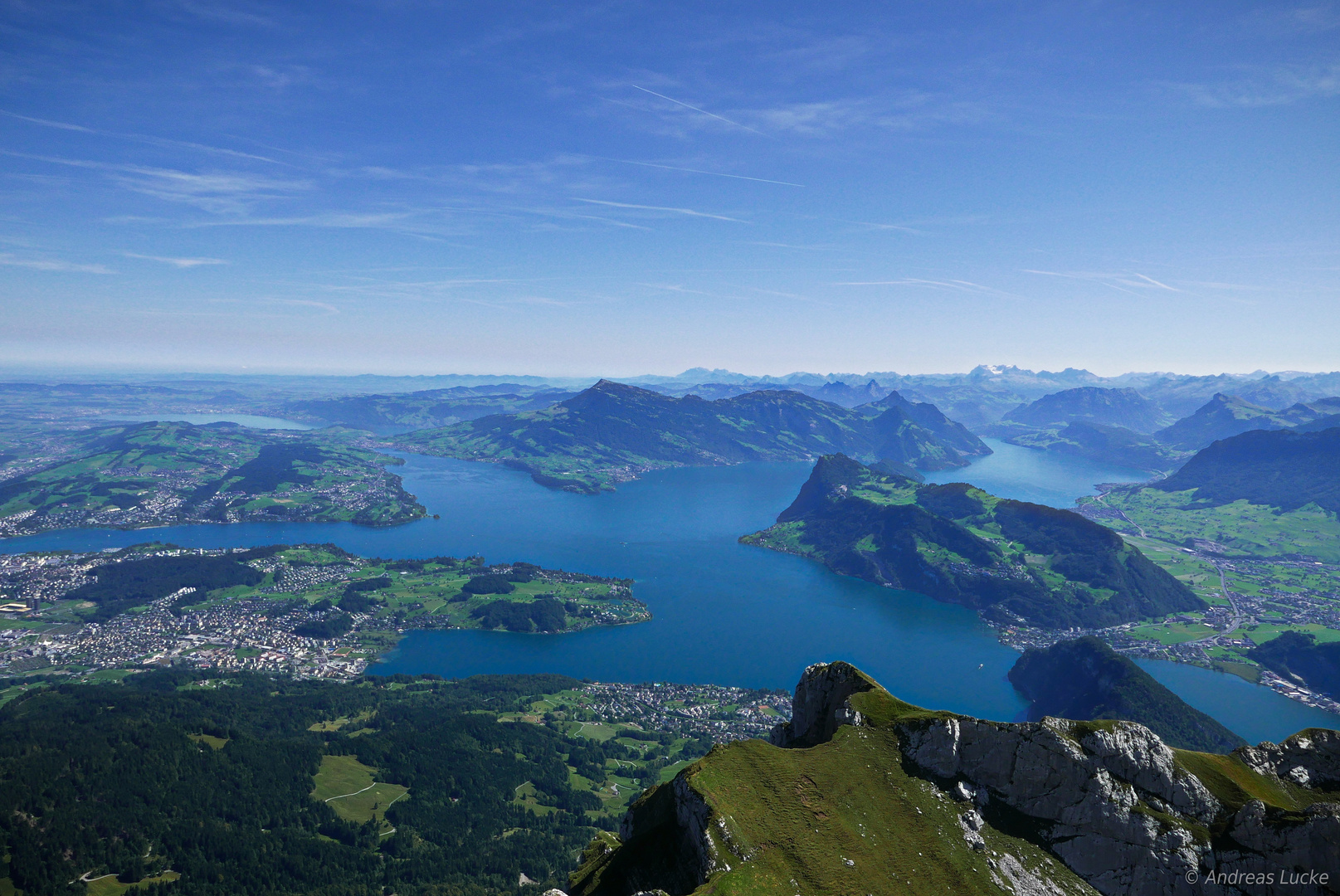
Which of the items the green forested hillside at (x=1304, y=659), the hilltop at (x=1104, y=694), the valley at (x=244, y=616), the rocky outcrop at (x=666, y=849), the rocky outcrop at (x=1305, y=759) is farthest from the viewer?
the valley at (x=244, y=616)

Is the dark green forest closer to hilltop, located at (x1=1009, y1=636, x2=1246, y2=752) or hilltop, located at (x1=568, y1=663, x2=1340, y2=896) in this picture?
hilltop, located at (x1=568, y1=663, x2=1340, y2=896)

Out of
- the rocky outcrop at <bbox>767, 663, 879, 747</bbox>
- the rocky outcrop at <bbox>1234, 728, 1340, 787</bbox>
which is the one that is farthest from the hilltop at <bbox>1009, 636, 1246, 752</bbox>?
the rocky outcrop at <bbox>767, 663, 879, 747</bbox>

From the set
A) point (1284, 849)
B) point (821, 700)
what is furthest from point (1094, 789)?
point (821, 700)

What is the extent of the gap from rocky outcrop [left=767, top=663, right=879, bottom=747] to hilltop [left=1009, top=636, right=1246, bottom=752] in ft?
285

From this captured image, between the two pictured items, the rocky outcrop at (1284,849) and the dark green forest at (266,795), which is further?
the dark green forest at (266,795)

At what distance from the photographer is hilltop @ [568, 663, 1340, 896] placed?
98.6ft

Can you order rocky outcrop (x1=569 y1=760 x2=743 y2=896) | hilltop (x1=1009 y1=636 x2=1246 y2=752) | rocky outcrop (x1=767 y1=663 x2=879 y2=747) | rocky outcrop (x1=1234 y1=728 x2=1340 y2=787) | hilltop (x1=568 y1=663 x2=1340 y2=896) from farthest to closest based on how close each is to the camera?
hilltop (x1=1009 y1=636 x2=1246 y2=752), rocky outcrop (x1=767 y1=663 x2=879 y2=747), rocky outcrop (x1=1234 y1=728 x2=1340 y2=787), rocky outcrop (x1=569 y1=760 x2=743 y2=896), hilltop (x1=568 y1=663 x2=1340 y2=896)

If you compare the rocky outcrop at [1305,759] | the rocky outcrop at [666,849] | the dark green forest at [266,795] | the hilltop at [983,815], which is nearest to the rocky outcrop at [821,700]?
the hilltop at [983,815]

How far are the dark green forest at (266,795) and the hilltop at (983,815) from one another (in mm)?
57657

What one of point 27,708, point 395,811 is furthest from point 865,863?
point 27,708

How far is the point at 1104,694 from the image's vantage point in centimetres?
12206

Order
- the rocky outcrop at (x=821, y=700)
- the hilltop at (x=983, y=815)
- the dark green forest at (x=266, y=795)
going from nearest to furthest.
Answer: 1. the hilltop at (x=983, y=815)
2. the rocky outcrop at (x=821, y=700)
3. the dark green forest at (x=266, y=795)

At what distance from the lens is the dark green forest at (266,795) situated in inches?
3292

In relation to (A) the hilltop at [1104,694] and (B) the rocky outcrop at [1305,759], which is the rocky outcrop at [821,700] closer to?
(B) the rocky outcrop at [1305,759]
